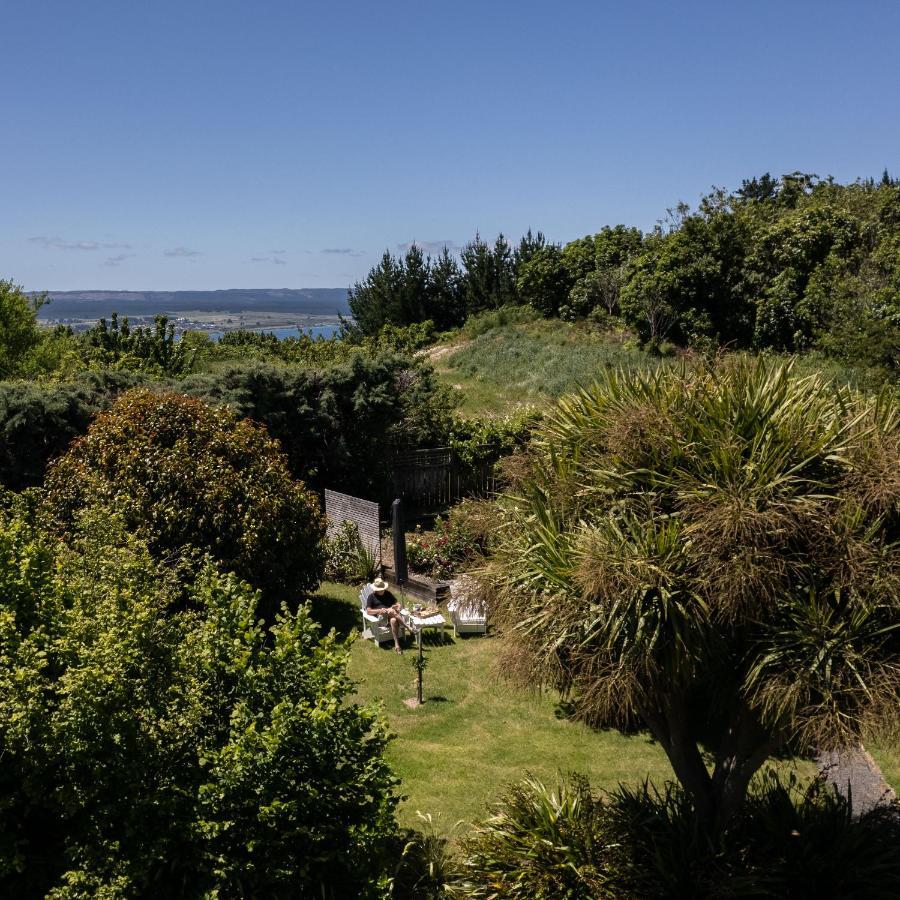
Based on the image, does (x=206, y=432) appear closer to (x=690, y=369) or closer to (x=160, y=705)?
(x=160, y=705)

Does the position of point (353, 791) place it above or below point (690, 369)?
below

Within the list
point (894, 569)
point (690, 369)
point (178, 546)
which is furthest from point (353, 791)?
point (178, 546)

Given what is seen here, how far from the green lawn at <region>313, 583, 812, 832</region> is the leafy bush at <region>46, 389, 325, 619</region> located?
2.09 metres

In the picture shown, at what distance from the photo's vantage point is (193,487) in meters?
10.6

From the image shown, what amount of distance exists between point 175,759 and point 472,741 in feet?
16.0

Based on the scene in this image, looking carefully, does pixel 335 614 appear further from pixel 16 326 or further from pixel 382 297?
pixel 382 297

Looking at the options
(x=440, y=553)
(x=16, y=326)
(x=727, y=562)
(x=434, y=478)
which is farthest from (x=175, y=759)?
(x=16, y=326)

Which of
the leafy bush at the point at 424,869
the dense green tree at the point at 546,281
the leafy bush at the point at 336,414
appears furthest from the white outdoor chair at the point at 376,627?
the dense green tree at the point at 546,281

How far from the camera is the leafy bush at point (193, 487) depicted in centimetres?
1045

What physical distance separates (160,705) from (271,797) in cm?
99

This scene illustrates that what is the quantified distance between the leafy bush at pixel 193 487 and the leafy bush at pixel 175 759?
465 centimetres

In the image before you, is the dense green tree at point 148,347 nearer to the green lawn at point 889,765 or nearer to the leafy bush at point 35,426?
the leafy bush at point 35,426

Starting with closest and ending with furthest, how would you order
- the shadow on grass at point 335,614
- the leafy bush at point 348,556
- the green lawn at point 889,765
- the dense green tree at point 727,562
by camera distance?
1. the dense green tree at point 727,562
2. the green lawn at point 889,765
3. the shadow on grass at point 335,614
4. the leafy bush at point 348,556

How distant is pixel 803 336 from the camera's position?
110 feet
